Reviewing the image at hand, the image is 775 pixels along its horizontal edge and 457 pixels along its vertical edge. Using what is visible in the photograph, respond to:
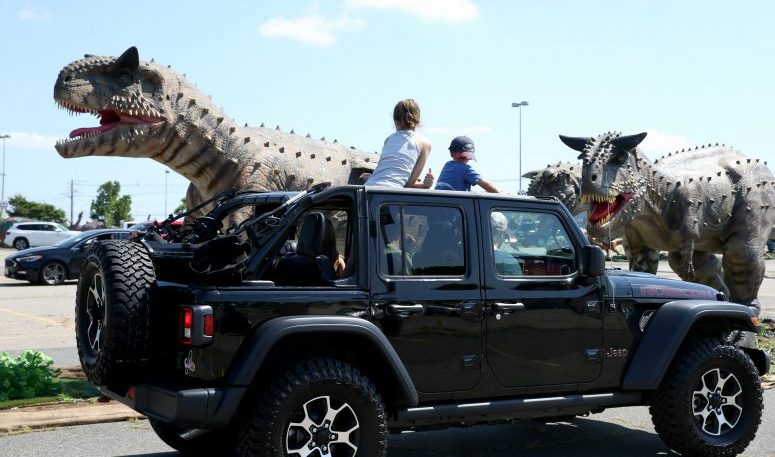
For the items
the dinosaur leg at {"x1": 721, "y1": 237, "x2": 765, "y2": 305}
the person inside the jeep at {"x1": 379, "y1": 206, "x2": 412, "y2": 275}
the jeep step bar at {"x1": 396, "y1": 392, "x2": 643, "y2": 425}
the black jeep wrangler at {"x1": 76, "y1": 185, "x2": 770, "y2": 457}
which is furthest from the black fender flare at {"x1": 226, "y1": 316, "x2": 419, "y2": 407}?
the dinosaur leg at {"x1": 721, "y1": 237, "x2": 765, "y2": 305}

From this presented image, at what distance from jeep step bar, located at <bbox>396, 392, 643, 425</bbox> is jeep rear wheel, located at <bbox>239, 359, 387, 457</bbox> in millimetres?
301

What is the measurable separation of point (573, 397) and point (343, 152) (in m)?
4.74

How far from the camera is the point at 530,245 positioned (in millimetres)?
5875

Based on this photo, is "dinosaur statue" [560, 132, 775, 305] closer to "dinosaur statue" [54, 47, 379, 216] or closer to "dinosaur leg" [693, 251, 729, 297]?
"dinosaur leg" [693, 251, 729, 297]

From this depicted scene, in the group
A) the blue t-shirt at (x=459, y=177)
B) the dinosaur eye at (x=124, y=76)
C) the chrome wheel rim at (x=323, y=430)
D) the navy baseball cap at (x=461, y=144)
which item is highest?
the dinosaur eye at (x=124, y=76)

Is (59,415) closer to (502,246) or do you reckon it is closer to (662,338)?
(502,246)

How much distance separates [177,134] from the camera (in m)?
8.56

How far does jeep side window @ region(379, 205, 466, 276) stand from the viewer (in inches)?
208

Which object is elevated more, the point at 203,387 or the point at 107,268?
the point at 107,268

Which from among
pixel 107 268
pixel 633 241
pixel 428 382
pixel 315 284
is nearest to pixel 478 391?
pixel 428 382

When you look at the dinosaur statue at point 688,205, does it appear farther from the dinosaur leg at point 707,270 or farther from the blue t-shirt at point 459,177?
the blue t-shirt at point 459,177

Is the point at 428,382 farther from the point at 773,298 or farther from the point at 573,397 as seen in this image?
the point at 773,298

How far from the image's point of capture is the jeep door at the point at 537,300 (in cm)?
550

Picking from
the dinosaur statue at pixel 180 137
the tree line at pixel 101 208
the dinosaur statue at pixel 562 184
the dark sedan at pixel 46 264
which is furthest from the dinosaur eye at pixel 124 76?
the tree line at pixel 101 208
